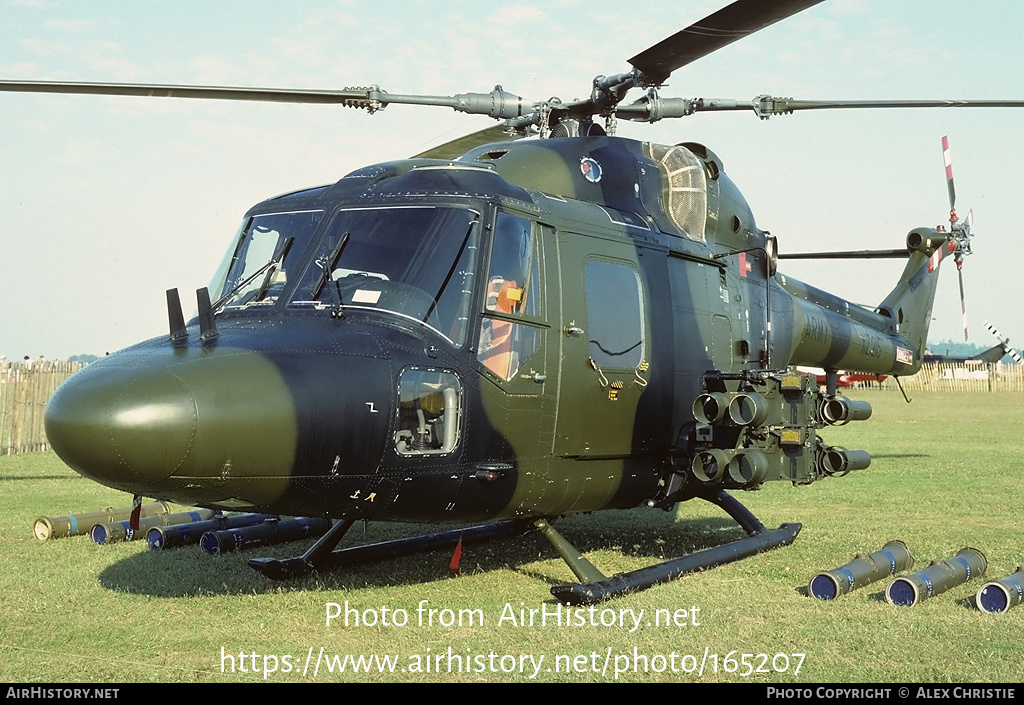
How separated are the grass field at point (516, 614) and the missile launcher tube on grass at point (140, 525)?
187mm

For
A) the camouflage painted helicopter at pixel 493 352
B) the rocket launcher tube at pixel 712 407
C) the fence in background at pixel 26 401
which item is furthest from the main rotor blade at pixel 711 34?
the fence in background at pixel 26 401

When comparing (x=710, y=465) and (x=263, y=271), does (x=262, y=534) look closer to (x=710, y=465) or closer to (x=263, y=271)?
(x=263, y=271)

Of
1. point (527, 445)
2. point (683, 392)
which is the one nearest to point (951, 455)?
point (683, 392)

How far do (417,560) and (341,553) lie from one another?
82 cm

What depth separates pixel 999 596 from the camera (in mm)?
6980

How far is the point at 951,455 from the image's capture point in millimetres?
19375

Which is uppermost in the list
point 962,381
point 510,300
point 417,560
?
point 510,300

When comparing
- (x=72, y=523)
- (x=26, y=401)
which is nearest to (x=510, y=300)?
(x=72, y=523)

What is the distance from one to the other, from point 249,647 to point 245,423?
1.44m

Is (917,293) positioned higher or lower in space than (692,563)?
higher

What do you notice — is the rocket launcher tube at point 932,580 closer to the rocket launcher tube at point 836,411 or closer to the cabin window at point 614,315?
the rocket launcher tube at point 836,411

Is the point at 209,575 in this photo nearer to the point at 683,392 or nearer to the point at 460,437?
the point at 460,437

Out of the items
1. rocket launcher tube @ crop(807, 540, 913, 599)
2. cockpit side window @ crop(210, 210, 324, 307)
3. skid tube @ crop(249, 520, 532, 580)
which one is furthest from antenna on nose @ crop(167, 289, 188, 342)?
rocket launcher tube @ crop(807, 540, 913, 599)

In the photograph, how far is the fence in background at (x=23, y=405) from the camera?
19.7 metres
